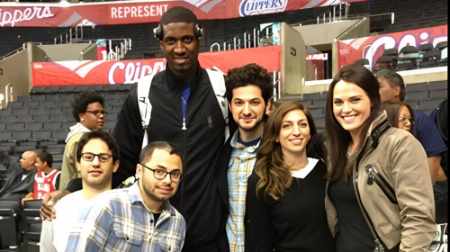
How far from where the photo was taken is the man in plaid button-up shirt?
2084 millimetres

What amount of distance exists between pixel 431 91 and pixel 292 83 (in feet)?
10.2

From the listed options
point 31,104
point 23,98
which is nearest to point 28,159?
point 31,104

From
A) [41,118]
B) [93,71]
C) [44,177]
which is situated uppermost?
[93,71]

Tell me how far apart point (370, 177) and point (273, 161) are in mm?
469

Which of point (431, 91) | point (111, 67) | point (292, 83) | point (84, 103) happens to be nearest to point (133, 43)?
point (111, 67)

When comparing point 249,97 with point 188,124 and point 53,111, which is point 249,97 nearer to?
point 188,124

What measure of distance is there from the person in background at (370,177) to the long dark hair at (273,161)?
194 mm

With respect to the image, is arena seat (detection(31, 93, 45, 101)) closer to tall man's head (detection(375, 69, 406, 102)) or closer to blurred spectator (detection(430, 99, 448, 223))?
tall man's head (detection(375, 69, 406, 102))

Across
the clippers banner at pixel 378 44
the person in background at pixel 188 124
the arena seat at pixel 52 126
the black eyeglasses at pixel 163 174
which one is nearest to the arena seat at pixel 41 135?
the arena seat at pixel 52 126

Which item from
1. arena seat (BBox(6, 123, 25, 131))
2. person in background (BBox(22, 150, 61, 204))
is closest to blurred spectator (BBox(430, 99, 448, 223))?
person in background (BBox(22, 150, 61, 204))

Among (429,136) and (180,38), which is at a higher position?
(180,38)

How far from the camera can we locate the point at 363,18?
46.8 ft

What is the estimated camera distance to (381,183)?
5.59 feet

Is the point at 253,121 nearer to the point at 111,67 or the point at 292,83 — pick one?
the point at 292,83
